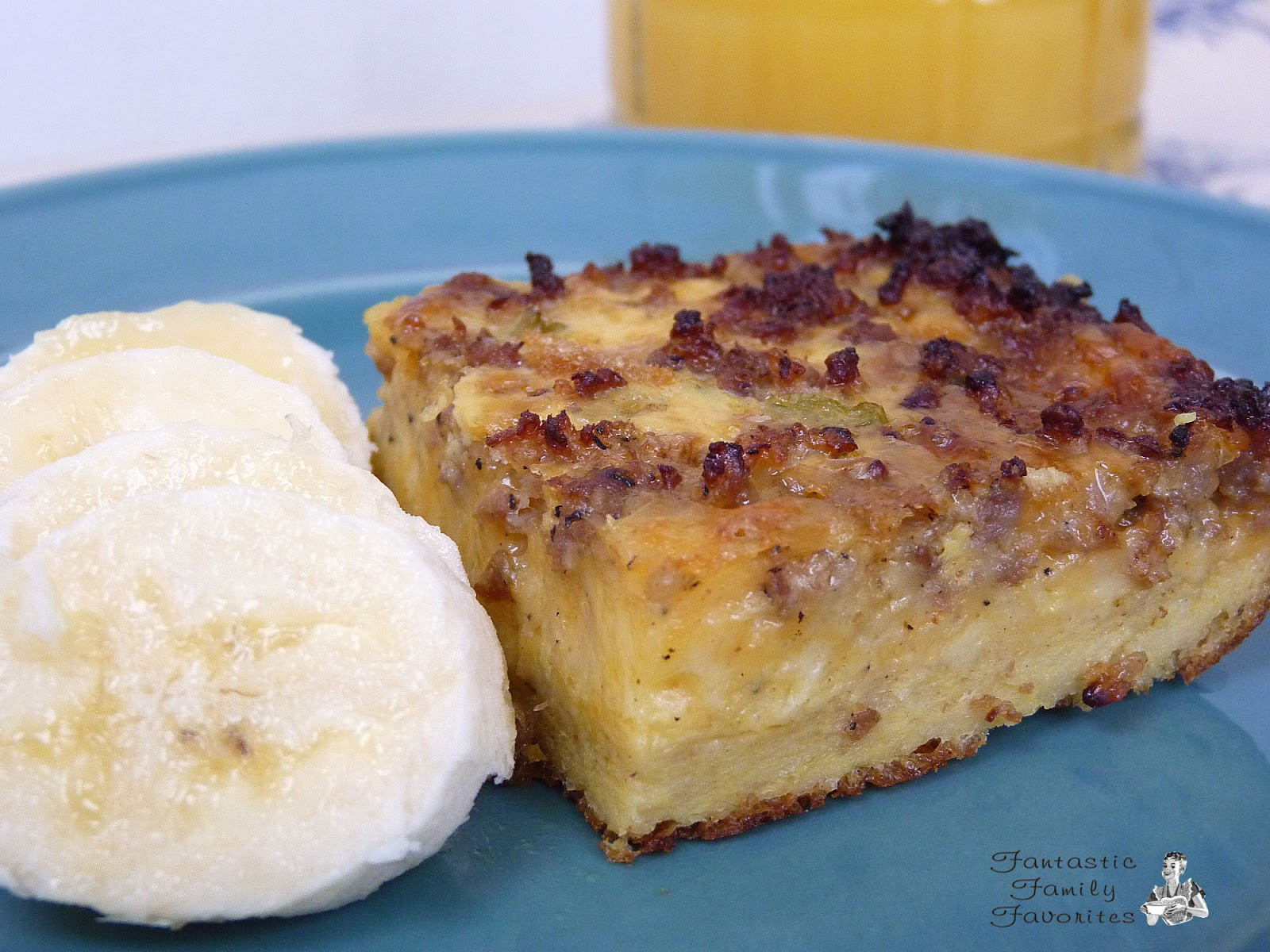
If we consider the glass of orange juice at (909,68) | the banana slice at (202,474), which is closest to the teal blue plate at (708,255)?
the glass of orange juice at (909,68)

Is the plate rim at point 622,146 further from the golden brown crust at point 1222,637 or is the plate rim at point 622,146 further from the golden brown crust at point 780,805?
the golden brown crust at point 780,805

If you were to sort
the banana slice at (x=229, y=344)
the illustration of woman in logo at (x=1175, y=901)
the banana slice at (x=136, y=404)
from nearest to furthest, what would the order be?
the illustration of woman in logo at (x=1175, y=901) < the banana slice at (x=136, y=404) < the banana slice at (x=229, y=344)

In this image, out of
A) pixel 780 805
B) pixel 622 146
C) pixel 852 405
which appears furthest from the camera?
pixel 622 146

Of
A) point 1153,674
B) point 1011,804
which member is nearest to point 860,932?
point 1011,804

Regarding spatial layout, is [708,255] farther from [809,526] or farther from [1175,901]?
[1175,901]

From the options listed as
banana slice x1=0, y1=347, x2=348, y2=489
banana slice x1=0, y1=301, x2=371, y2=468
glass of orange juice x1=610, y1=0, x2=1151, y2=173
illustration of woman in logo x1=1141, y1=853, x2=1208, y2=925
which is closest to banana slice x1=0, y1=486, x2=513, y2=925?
banana slice x1=0, y1=347, x2=348, y2=489

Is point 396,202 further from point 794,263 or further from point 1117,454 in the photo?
point 1117,454

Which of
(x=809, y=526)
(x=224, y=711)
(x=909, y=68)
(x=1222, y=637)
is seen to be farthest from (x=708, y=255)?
(x=224, y=711)

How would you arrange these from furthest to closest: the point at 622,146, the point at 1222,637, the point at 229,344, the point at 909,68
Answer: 1. the point at 622,146
2. the point at 909,68
3. the point at 229,344
4. the point at 1222,637
